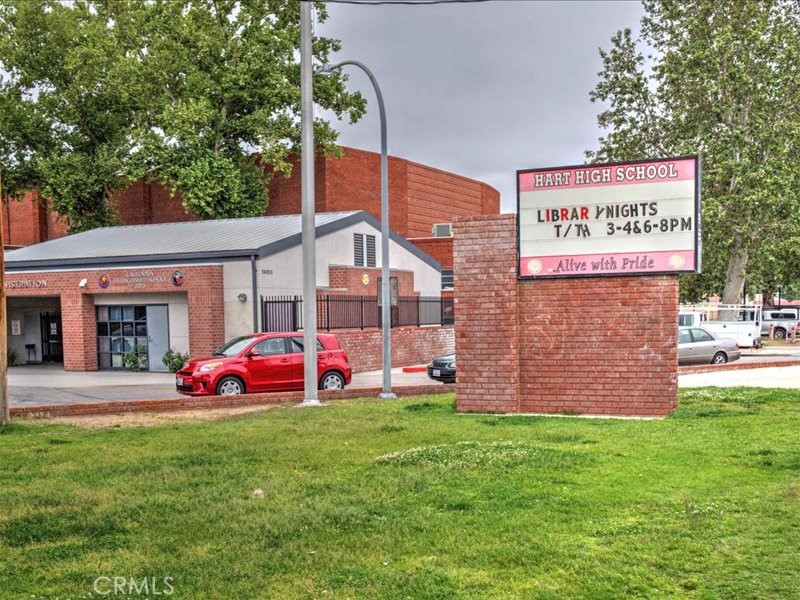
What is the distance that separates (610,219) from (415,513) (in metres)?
6.71

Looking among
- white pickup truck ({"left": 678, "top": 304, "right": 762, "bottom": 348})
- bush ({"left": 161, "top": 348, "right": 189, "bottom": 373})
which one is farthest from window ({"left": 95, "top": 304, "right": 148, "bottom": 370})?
A: white pickup truck ({"left": 678, "top": 304, "right": 762, "bottom": 348})

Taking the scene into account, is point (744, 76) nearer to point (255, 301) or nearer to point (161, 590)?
point (255, 301)

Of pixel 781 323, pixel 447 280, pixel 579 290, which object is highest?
pixel 447 280

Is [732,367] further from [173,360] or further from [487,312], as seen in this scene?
[173,360]

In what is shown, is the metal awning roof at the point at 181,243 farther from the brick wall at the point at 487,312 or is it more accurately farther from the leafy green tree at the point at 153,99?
the brick wall at the point at 487,312

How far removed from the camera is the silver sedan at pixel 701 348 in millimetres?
25656

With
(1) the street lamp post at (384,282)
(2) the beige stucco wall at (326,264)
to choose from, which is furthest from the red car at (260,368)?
(2) the beige stucco wall at (326,264)

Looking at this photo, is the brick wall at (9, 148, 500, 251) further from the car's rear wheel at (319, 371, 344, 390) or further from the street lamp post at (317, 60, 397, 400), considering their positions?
the street lamp post at (317, 60, 397, 400)

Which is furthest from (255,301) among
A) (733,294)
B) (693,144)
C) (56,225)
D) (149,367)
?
(56,225)

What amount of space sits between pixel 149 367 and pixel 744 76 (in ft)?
88.9

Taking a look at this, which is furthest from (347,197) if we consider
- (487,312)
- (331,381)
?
(487,312)

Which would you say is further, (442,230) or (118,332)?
(442,230)

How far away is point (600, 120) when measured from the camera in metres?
39.9

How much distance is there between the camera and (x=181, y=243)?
27.2 meters
